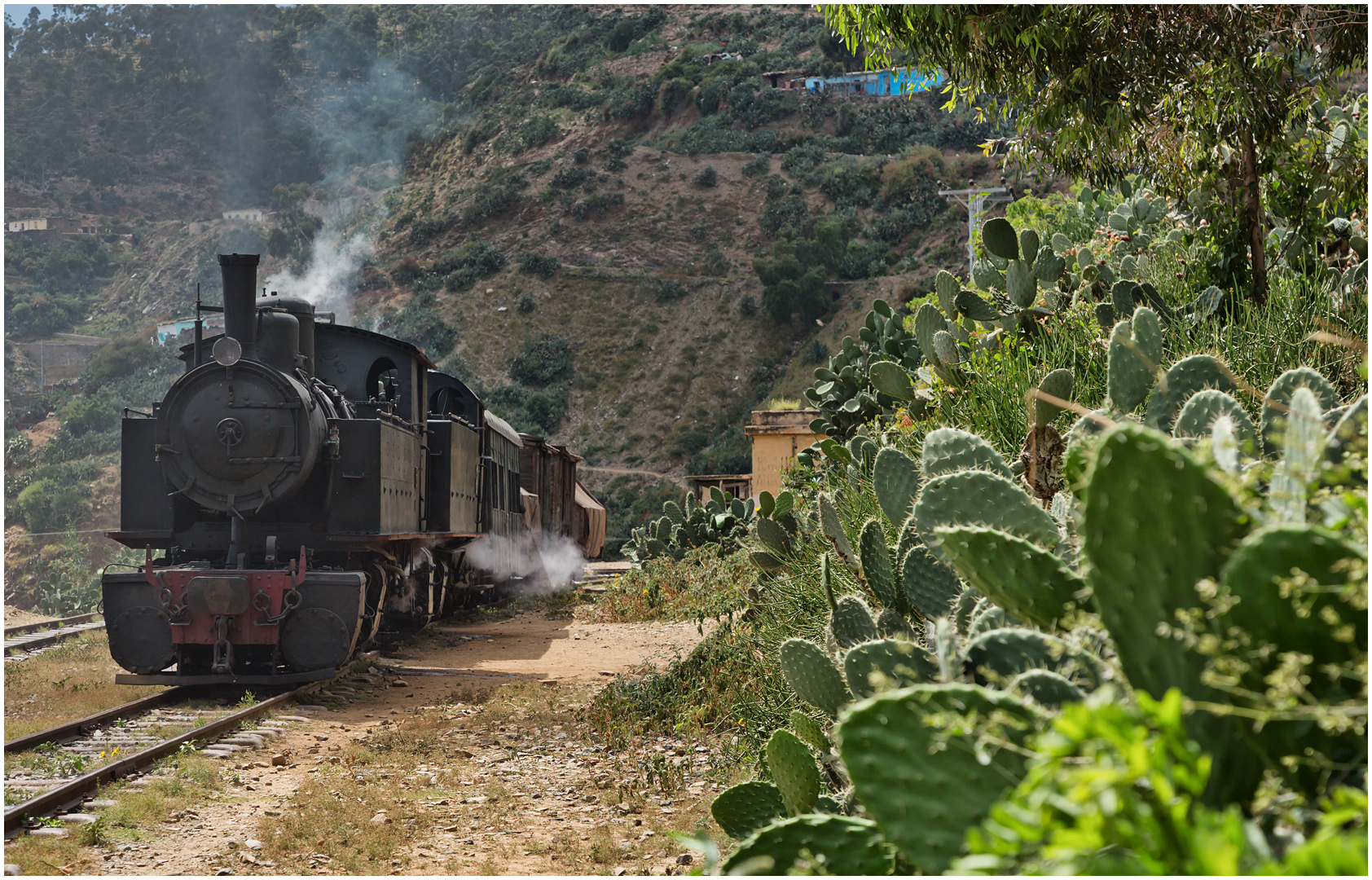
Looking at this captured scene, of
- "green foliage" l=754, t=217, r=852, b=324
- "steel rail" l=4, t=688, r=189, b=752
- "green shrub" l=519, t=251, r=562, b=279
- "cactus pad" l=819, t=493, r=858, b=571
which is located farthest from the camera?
"green shrub" l=519, t=251, r=562, b=279

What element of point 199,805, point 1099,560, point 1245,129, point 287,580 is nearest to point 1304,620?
point 1099,560

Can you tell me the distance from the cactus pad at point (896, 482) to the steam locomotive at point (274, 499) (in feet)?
20.3

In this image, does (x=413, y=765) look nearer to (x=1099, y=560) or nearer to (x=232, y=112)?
(x=1099, y=560)

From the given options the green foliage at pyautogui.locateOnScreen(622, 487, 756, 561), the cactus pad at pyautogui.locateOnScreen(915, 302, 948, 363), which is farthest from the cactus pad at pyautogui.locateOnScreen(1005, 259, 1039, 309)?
the green foliage at pyautogui.locateOnScreen(622, 487, 756, 561)

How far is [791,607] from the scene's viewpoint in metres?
6.44

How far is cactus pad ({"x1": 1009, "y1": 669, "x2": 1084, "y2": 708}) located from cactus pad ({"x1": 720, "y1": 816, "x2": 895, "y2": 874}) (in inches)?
18.3

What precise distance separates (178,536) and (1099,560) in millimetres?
10194

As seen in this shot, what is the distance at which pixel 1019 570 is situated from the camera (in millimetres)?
2148

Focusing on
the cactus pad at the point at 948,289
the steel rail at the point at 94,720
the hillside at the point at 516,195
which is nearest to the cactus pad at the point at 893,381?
the cactus pad at the point at 948,289

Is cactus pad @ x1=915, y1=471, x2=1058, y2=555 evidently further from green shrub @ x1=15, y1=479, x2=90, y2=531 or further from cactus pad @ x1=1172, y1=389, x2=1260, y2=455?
green shrub @ x1=15, y1=479, x2=90, y2=531

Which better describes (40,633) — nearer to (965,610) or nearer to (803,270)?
(965,610)

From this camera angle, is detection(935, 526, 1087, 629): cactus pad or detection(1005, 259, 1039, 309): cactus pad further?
detection(1005, 259, 1039, 309): cactus pad

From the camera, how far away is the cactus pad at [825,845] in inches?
80.7

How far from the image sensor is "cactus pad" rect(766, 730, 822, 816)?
10.5 ft
